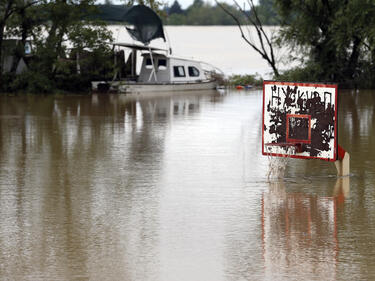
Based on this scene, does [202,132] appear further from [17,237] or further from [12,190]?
[17,237]

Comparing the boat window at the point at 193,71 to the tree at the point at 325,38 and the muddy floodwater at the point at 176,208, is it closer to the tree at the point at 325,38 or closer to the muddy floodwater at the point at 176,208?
the tree at the point at 325,38

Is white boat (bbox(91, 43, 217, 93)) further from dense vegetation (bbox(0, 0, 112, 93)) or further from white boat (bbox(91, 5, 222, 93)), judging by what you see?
dense vegetation (bbox(0, 0, 112, 93))

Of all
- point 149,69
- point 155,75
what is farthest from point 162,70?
point 155,75

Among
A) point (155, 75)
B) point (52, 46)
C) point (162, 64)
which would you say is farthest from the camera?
point (162, 64)

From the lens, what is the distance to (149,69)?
135 ft

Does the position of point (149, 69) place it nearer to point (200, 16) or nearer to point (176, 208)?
point (176, 208)

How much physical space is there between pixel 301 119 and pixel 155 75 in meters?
26.4

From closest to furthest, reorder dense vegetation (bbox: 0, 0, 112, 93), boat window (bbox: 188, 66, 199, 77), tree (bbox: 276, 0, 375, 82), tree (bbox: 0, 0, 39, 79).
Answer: tree (bbox: 0, 0, 39, 79)
dense vegetation (bbox: 0, 0, 112, 93)
tree (bbox: 276, 0, 375, 82)
boat window (bbox: 188, 66, 199, 77)

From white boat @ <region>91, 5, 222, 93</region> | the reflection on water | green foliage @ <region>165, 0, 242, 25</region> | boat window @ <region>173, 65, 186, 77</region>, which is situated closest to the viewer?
the reflection on water

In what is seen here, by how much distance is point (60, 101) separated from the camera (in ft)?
110

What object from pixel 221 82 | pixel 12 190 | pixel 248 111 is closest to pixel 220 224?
pixel 12 190

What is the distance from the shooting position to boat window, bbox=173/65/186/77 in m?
41.7

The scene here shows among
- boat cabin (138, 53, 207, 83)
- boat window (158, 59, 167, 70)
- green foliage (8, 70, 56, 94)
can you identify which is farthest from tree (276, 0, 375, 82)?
green foliage (8, 70, 56, 94)

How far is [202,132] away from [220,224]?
1127 cm
